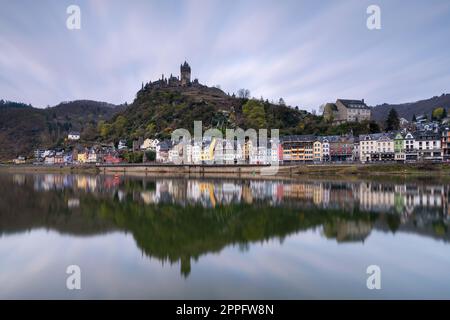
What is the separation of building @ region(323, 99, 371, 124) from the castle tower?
66.2 metres

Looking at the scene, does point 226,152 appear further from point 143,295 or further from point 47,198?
point 143,295

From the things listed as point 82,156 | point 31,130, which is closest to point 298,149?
point 82,156

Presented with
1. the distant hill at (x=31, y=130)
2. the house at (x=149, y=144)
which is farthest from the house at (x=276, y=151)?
the distant hill at (x=31, y=130)

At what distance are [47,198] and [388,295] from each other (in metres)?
25.3

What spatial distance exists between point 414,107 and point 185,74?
262 ft

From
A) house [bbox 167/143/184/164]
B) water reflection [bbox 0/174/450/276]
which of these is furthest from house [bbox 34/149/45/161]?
water reflection [bbox 0/174/450/276]

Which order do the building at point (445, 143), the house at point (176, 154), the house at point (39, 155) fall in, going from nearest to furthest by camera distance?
the building at point (445, 143), the house at point (176, 154), the house at point (39, 155)

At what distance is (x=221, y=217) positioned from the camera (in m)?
18.6

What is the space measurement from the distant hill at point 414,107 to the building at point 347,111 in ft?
145

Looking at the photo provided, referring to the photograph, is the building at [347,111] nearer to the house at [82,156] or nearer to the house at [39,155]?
the house at [82,156]

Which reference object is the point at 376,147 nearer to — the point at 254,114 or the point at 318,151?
the point at 318,151

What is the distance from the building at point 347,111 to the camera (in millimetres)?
74062

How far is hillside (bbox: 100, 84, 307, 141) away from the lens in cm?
8456
